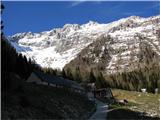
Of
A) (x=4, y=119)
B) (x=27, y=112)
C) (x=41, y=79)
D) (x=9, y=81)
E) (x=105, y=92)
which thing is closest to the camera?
(x=4, y=119)

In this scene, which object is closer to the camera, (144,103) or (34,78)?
(34,78)

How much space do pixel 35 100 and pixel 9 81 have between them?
4.61 meters

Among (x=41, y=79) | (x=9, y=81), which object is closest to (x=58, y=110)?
(x=9, y=81)

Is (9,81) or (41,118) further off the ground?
(9,81)

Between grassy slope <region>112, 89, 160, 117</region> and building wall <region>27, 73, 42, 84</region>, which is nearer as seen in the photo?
grassy slope <region>112, 89, 160, 117</region>

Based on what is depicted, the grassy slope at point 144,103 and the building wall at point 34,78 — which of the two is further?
the building wall at point 34,78

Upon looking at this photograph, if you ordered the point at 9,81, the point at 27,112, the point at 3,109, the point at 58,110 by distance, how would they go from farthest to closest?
1. the point at 58,110
2. the point at 9,81
3. the point at 27,112
4. the point at 3,109

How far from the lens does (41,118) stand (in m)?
43.8

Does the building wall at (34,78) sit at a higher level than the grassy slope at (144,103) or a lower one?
higher

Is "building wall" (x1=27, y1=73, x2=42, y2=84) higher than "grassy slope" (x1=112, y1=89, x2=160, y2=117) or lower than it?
higher

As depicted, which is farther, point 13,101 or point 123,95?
point 123,95

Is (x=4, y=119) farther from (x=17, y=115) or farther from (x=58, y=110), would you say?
(x=58, y=110)

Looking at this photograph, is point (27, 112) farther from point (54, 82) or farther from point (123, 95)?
point (123, 95)

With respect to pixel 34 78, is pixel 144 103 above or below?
below
